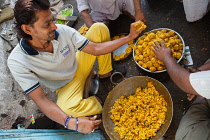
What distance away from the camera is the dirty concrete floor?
2.66 metres

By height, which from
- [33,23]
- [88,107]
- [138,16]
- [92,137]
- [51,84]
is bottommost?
[92,137]

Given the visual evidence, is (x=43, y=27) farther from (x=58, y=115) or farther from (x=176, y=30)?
(x=176, y=30)

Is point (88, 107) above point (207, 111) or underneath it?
underneath

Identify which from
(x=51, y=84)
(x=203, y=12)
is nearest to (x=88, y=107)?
(x=51, y=84)

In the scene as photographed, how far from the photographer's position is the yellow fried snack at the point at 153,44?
2.74 metres

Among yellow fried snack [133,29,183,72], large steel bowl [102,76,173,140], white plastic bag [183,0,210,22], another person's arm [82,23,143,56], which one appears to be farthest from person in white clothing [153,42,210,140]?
white plastic bag [183,0,210,22]

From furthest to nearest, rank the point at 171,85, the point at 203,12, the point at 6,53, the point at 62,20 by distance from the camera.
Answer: the point at 62,20 → the point at 6,53 → the point at 203,12 → the point at 171,85

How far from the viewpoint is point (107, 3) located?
3.18 meters

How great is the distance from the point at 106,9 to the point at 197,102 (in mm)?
2077

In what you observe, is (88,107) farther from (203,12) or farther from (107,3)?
(203,12)

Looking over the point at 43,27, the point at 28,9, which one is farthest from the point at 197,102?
the point at 28,9

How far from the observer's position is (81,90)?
269cm

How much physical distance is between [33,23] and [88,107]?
1.23 m

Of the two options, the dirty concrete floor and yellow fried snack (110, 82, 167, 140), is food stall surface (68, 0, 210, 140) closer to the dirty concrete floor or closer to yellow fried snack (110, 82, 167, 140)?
the dirty concrete floor
